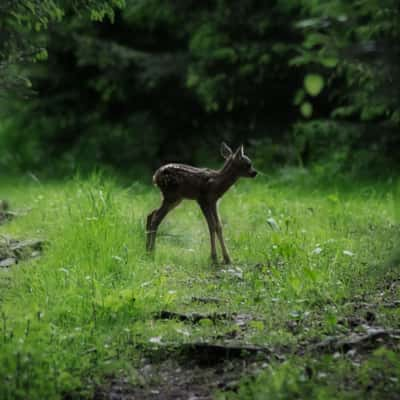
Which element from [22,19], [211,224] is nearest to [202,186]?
[211,224]

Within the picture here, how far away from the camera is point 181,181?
324 inches

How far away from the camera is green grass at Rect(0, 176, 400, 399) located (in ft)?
18.2

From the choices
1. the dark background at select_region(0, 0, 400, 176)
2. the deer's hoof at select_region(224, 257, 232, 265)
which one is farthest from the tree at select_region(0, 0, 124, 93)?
the dark background at select_region(0, 0, 400, 176)

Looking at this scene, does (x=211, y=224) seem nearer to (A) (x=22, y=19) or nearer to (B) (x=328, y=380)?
(A) (x=22, y=19)

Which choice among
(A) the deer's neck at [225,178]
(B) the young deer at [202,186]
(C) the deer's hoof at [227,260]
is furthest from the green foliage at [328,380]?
(A) the deer's neck at [225,178]

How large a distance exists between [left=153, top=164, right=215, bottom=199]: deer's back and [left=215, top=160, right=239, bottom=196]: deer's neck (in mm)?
100

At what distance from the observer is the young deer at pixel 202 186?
8.23m

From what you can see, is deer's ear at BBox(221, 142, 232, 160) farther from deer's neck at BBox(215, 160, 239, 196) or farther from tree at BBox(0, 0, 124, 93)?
tree at BBox(0, 0, 124, 93)

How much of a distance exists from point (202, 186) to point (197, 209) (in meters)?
3.07

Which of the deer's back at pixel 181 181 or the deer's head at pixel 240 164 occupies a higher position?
the deer's head at pixel 240 164

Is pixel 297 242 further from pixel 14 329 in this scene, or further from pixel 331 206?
pixel 14 329

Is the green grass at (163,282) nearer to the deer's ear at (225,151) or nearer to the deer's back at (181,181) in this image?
the deer's back at (181,181)

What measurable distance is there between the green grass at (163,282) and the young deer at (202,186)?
301 millimetres

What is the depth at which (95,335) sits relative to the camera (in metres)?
6.04
